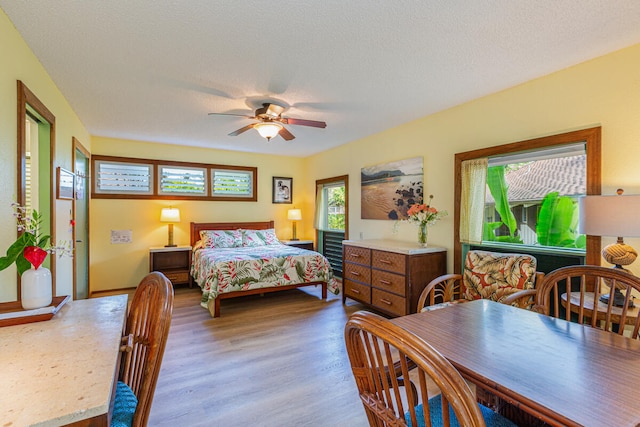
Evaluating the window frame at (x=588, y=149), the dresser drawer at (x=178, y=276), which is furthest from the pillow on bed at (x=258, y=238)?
the window frame at (x=588, y=149)

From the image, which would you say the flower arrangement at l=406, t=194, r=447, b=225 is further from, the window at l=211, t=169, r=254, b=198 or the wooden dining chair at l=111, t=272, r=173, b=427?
the window at l=211, t=169, r=254, b=198

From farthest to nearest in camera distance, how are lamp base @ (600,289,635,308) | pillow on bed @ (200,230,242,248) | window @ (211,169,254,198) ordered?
window @ (211,169,254,198) < pillow on bed @ (200,230,242,248) < lamp base @ (600,289,635,308)

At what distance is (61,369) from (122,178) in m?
4.90

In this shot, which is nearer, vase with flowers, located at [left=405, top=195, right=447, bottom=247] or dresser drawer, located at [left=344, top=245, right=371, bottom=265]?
vase with flowers, located at [left=405, top=195, right=447, bottom=247]

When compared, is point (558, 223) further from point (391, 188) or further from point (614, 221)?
point (391, 188)

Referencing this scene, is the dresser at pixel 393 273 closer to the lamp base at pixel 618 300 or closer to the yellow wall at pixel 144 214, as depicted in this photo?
the lamp base at pixel 618 300

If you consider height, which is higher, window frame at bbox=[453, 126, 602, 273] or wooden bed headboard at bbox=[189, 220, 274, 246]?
window frame at bbox=[453, 126, 602, 273]

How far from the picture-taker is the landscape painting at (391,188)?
151 inches

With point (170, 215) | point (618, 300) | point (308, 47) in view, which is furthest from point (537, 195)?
point (170, 215)

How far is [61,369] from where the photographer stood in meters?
0.89

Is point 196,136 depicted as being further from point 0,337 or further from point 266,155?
point 0,337

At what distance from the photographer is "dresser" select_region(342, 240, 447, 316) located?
3219mm

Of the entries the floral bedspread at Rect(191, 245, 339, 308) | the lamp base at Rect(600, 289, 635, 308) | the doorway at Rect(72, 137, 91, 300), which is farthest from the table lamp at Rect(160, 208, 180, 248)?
the lamp base at Rect(600, 289, 635, 308)

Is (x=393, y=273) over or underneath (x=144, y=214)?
underneath
